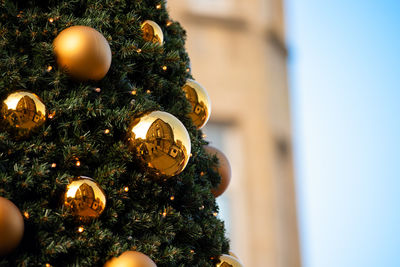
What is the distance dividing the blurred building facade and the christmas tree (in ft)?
12.4

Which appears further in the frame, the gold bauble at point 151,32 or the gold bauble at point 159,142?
the gold bauble at point 151,32

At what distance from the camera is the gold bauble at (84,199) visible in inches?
54.4

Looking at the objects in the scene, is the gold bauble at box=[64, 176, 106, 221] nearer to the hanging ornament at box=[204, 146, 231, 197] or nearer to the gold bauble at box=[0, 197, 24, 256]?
the gold bauble at box=[0, 197, 24, 256]

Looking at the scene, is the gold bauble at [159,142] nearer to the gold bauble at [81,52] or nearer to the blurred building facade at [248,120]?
the gold bauble at [81,52]

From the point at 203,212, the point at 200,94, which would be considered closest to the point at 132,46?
the point at 200,94

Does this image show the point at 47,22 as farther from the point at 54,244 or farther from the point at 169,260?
the point at 169,260

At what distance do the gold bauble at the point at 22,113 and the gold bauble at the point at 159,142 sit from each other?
234 millimetres

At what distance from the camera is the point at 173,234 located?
4.94ft

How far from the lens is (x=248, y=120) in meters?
5.70

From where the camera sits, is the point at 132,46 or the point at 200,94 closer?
the point at 132,46

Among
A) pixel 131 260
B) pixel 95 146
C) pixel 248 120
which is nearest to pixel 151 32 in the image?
pixel 95 146

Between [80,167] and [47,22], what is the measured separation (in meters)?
0.39

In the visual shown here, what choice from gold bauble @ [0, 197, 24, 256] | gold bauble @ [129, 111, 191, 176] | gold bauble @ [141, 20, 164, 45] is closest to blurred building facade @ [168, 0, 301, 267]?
gold bauble @ [141, 20, 164, 45]

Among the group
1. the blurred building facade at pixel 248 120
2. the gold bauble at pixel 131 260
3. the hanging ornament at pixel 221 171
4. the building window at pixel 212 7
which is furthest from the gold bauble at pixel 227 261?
the building window at pixel 212 7
